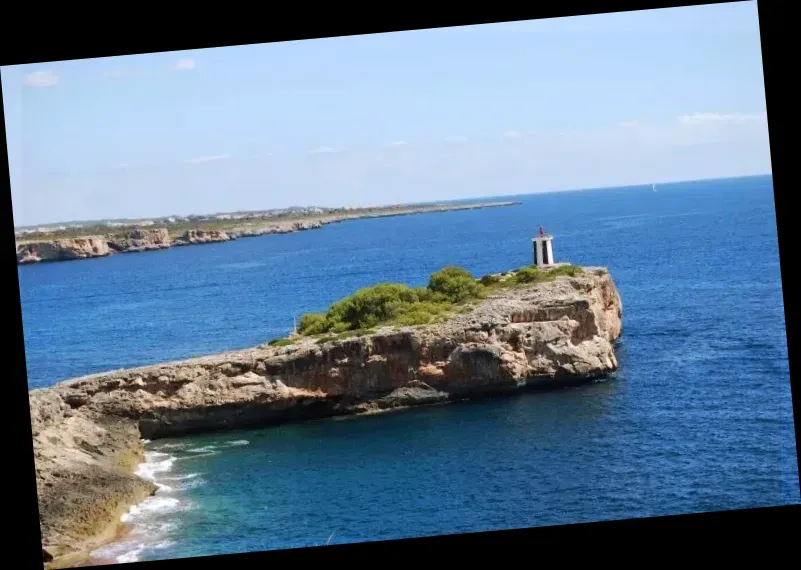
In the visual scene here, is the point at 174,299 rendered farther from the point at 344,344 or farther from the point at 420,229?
the point at 420,229

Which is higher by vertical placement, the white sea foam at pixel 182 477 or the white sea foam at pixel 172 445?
the white sea foam at pixel 172 445

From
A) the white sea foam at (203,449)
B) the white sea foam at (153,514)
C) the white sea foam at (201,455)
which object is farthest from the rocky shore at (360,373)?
the white sea foam at (201,455)

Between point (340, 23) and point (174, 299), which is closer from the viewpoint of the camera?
point (340, 23)

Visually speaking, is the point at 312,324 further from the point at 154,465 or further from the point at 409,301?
the point at 154,465

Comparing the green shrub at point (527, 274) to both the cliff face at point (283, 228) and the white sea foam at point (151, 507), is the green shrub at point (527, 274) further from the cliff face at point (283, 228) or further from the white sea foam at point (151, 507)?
the white sea foam at point (151, 507)

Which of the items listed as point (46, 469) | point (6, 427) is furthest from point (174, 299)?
point (6, 427)

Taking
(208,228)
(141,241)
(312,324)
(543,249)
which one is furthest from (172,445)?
(543,249)

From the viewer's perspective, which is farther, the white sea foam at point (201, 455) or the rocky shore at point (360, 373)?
the rocky shore at point (360, 373)
